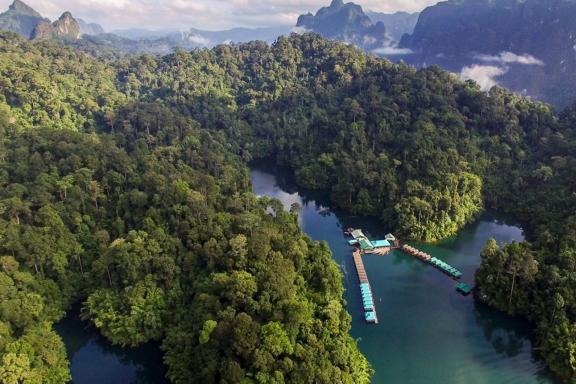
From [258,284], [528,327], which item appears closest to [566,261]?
[528,327]

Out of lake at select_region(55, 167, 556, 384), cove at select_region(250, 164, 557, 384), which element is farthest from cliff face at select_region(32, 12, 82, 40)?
lake at select_region(55, 167, 556, 384)

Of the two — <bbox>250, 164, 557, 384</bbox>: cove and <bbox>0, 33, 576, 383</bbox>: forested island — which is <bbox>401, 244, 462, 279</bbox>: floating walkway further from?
<bbox>0, 33, 576, 383</bbox>: forested island

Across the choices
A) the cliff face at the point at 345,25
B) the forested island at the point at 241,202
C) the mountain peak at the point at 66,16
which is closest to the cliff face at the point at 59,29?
the mountain peak at the point at 66,16

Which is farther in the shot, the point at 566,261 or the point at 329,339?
the point at 566,261

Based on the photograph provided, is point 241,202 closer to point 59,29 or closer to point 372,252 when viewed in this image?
point 372,252

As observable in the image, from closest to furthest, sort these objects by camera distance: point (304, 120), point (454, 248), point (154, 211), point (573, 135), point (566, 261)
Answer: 1. point (566, 261)
2. point (154, 211)
3. point (454, 248)
4. point (573, 135)
5. point (304, 120)

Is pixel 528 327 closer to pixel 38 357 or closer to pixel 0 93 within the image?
pixel 38 357

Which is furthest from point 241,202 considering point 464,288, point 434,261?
point 464,288
